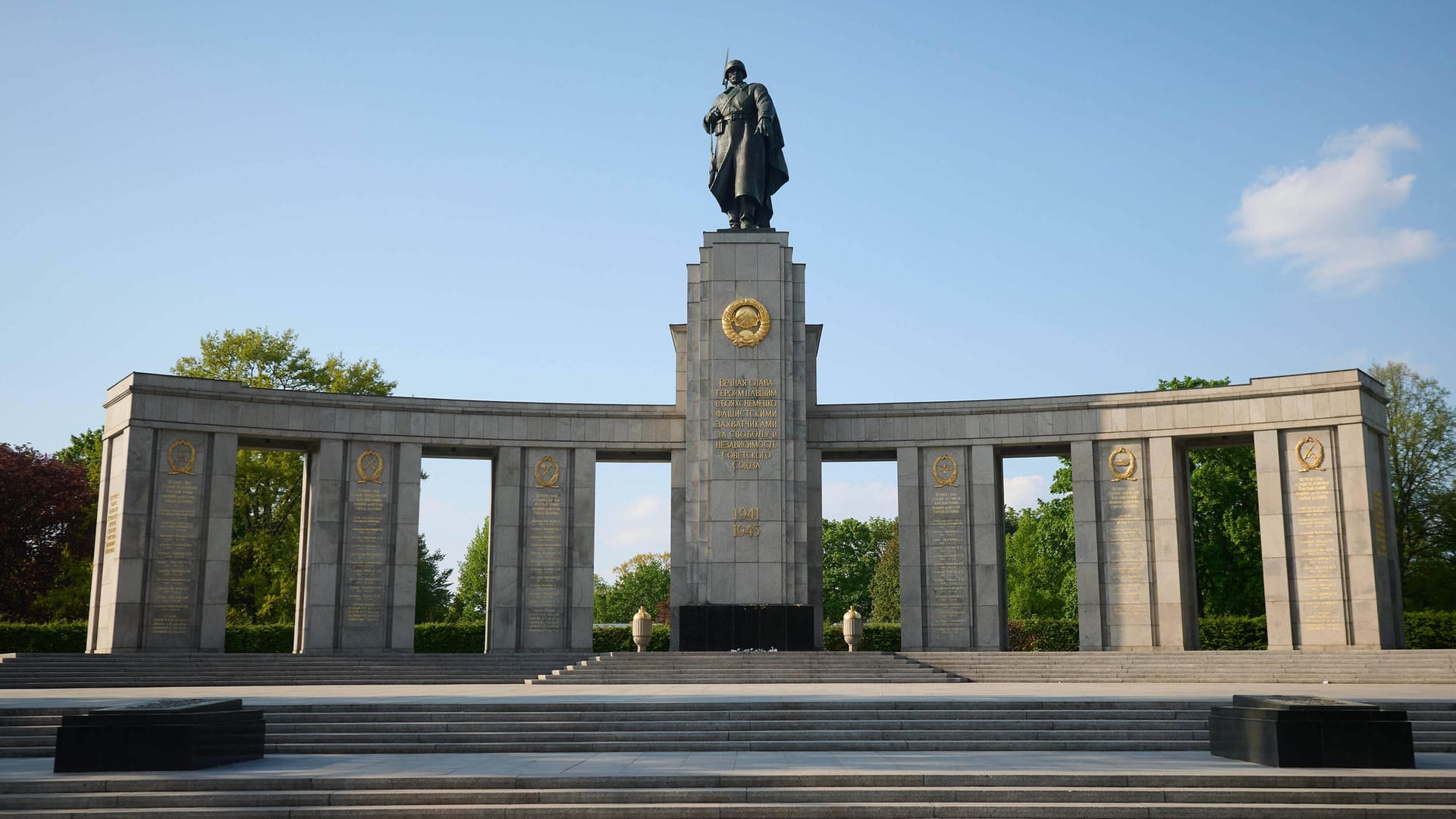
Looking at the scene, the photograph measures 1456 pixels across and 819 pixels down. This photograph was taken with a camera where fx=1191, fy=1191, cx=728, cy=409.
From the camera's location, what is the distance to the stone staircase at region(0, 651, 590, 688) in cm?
2542

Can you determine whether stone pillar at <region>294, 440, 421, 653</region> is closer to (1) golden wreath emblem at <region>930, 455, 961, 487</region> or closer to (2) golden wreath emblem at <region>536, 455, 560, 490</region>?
(2) golden wreath emblem at <region>536, 455, 560, 490</region>

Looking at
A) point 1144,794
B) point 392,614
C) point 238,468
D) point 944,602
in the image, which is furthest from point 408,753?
point 238,468

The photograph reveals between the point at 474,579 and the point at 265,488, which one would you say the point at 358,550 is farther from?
the point at 474,579

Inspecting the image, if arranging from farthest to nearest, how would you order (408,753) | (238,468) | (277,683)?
(238,468) → (277,683) → (408,753)

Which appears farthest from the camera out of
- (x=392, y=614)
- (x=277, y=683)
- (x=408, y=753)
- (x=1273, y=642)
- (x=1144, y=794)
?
(x=392, y=614)

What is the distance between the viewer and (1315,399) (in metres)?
29.9

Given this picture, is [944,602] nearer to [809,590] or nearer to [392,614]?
[809,590]

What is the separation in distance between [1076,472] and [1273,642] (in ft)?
21.0

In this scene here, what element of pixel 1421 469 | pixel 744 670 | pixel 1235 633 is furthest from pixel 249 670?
pixel 1421 469

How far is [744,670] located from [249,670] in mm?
10948

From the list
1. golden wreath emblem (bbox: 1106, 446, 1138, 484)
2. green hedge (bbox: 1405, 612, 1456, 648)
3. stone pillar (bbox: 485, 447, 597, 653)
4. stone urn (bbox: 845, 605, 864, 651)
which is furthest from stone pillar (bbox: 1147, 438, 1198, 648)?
stone pillar (bbox: 485, 447, 597, 653)

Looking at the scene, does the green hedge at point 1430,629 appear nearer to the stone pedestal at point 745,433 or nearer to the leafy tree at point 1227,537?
the leafy tree at point 1227,537

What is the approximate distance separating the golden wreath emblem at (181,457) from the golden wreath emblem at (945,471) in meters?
19.6

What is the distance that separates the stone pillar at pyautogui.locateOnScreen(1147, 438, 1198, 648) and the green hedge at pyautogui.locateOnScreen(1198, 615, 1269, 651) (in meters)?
6.10
